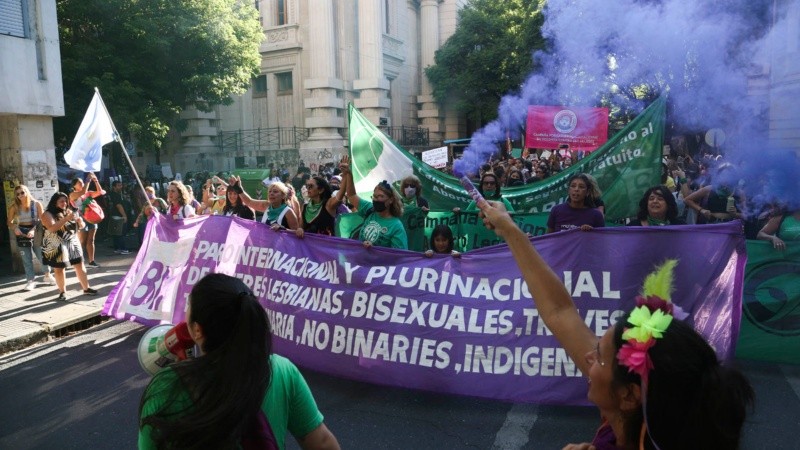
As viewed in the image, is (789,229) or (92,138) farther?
(92,138)

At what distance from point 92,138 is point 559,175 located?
6205mm

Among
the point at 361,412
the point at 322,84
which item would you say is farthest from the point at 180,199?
the point at 322,84

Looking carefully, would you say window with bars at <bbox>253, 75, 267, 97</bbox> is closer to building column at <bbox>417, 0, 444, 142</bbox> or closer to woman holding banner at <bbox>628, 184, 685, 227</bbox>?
building column at <bbox>417, 0, 444, 142</bbox>

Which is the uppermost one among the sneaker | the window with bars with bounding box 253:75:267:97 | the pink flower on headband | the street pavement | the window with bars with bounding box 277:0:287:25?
the window with bars with bounding box 277:0:287:25

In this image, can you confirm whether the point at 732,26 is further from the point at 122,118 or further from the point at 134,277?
the point at 122,118

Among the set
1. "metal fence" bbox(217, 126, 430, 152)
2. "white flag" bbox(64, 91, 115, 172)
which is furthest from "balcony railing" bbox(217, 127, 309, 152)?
"white flag" bbox(64, 91, 115, 172)

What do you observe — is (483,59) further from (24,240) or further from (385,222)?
(385,222)

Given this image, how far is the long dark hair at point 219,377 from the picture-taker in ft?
5.07

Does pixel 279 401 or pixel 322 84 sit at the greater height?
pixel 322 84

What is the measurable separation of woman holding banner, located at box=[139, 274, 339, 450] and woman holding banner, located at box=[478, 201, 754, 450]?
0.88 meters

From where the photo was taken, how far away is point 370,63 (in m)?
26.3

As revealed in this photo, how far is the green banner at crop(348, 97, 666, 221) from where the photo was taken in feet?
25.1

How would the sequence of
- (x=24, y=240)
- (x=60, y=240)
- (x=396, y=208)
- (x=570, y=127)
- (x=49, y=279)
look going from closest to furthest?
(x=396, y=208), (x=60, y=240), (x=24, y=240), (x=49, y=279), (x=570, y=127)

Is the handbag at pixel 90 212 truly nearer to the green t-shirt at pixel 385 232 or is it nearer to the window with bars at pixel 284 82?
the green t-shirt at pixel 385 232
